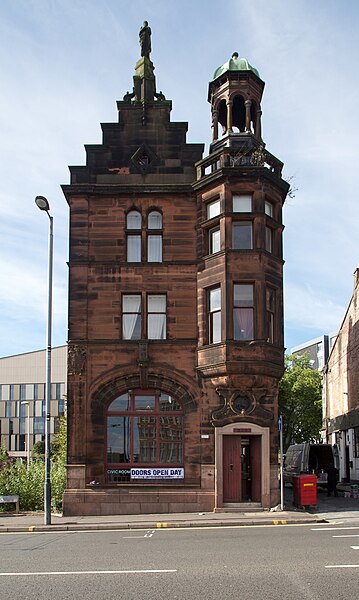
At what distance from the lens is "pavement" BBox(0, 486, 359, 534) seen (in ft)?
68.9

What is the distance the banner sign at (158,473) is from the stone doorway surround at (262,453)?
1450 mm

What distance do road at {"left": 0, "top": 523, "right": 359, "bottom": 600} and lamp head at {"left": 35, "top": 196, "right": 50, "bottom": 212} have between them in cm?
1000

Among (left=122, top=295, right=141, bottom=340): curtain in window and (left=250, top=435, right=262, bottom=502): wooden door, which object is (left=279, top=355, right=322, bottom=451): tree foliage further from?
(left=122, top=295, right=141, bottom=340): curtain in window

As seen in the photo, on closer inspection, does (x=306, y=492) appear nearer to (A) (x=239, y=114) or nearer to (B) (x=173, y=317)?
(B) (x=173, y=317)

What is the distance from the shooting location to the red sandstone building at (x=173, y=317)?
975 inches

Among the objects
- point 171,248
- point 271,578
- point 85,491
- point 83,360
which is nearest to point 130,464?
point 85,491

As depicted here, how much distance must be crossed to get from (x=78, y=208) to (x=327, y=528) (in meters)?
14.3

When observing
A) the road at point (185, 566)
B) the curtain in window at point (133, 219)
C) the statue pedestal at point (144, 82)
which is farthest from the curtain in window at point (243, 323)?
the statue pedestal at point (144, 82)

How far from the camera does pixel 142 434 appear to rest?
2552cm

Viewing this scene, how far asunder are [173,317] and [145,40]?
12.0 metres

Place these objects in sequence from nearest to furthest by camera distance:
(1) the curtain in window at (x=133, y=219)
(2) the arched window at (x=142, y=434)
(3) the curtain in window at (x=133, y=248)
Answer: (2) the arched window at (x=142, y=434), (3) the curtain in window at (x=133, y=248), (1) the curtain in window at (x=133, y=219)

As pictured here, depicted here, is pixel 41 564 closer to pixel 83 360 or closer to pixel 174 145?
pixel 83 360

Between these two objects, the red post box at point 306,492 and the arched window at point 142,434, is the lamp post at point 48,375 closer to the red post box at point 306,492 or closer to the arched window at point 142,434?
the arched window at point 142,434

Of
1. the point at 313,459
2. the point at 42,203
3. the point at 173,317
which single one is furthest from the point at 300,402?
the point at 42,203
